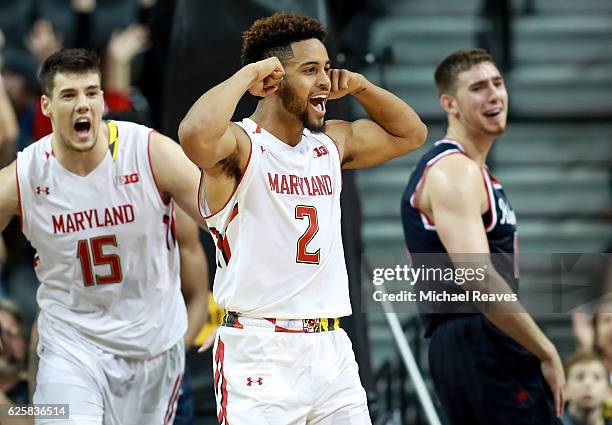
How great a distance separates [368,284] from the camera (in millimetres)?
7484

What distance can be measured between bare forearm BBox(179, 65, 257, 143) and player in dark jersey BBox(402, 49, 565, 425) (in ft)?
5.76

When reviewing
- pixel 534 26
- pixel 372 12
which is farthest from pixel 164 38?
pixel 534 26

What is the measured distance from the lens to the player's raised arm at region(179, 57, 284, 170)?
490cm

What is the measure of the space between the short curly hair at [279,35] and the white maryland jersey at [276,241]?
35 cm

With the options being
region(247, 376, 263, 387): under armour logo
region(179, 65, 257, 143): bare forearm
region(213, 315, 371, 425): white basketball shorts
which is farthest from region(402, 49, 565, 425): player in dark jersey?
region(179, 65, 257, 143): bare forearm

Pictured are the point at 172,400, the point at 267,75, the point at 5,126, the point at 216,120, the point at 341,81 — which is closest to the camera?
the point at 216,120

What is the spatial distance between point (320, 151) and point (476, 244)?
46.7 inches

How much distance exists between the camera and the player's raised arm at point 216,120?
4.90 m

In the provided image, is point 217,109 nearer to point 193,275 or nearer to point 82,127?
point 82,127

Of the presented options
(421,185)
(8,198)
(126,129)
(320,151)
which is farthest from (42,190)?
(421,185)

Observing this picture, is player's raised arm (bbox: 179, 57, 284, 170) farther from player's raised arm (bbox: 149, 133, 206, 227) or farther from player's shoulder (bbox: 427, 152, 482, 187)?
player's shoulder (bbox: 427, 152, 482, 187)

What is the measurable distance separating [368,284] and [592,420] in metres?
1.53

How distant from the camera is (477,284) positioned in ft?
20.7

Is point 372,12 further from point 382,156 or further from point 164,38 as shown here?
point 382,156
